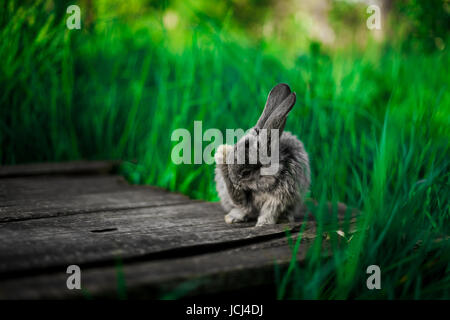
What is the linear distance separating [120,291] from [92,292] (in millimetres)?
82

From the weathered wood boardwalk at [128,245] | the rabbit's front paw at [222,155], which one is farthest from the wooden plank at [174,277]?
the rabbit's front paw at [222,155]

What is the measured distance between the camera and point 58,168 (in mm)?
2859

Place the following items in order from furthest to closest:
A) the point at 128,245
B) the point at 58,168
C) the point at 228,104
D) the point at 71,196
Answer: the point at 228,104 < the point at 58,168 < the point at 71,196 < the point at 128,245

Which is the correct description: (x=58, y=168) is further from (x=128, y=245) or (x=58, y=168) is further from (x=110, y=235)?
(x=128, y=245)

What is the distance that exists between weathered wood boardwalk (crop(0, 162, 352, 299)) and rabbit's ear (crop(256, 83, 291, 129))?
50cm

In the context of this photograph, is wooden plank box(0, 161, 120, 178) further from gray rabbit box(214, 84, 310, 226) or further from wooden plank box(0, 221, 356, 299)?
wooden plank box(0, 221, 356, 299)

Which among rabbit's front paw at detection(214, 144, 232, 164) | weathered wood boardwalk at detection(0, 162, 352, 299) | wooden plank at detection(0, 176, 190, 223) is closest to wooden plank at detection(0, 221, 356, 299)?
weathered wood boardwalk at detection(0, 162, 352, 299)

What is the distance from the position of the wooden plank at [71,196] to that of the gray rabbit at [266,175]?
0.51 metres

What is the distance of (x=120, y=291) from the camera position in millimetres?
1218

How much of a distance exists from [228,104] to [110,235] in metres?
1.67

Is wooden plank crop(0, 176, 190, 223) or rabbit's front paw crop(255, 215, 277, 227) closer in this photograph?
rabbit's front paw crop(255, 215, 277, 227)

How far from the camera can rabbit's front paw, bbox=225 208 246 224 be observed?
1.92m

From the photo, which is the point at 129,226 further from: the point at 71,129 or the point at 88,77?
the point at 88,77

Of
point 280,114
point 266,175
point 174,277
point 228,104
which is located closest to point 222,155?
point 266,175
